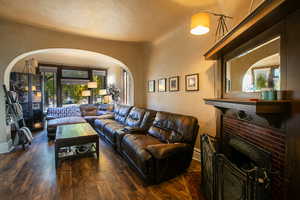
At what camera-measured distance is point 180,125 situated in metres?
2.54

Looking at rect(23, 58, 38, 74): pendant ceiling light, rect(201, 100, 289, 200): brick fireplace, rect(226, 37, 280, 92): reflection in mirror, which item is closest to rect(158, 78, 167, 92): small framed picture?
rect(226, 37, 280, 92): reflection in mirror

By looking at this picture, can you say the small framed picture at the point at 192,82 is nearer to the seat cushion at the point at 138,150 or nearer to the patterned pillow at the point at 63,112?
the seat cushion at the point at 138,150

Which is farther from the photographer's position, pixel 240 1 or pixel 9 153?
pixel 9 153

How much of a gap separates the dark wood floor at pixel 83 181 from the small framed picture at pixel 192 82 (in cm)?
147

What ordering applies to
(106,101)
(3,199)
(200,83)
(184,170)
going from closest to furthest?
(3,199) → (184,170) → (200,83) → (106,101)

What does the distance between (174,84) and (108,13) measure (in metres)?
2.00

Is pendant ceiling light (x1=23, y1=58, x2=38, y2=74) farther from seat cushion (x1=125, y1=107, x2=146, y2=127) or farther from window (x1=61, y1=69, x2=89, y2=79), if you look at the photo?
seat cushion (x1=125, y1=107, x2=146, y2=127)

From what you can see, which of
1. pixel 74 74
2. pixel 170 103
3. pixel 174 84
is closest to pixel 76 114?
pixel 74 74

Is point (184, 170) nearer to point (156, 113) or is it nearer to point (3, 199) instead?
point (156, 113)

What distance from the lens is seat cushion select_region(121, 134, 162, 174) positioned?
2077 mm

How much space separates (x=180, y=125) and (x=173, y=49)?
77.6 inches

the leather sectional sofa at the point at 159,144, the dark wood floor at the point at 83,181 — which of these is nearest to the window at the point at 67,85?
the dark wood floor at the point at 83,181

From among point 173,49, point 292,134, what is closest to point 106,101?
point 173,49

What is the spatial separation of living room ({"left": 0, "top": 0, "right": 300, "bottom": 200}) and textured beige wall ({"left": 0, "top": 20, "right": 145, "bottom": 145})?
0.02m
